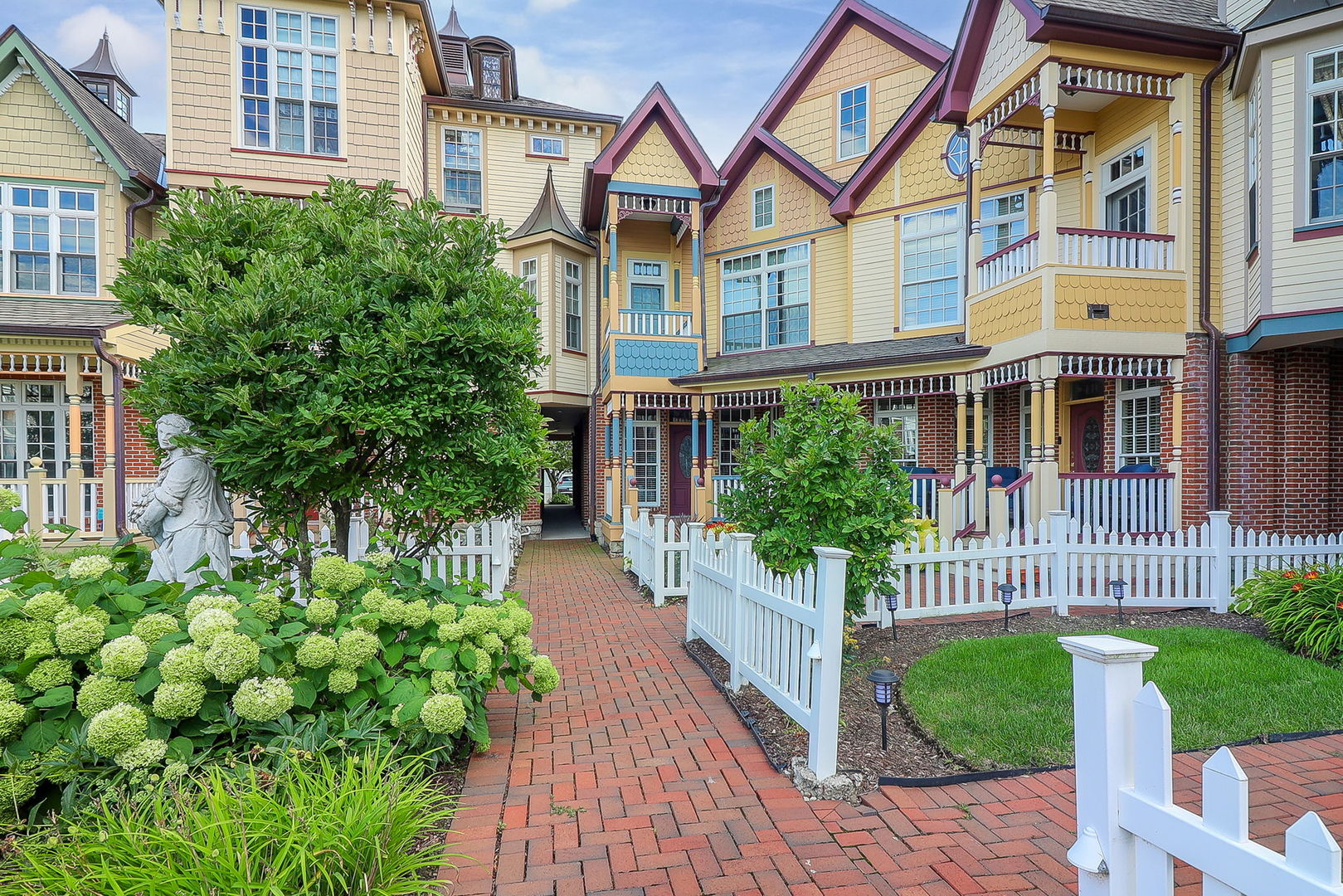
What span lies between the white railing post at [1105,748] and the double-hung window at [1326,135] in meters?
10.5

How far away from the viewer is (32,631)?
138 inches

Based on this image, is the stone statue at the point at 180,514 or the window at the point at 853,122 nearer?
the stone statue at the point at 180,514

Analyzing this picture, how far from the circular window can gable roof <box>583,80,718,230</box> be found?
483 centimetres

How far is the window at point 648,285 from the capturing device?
1742cm

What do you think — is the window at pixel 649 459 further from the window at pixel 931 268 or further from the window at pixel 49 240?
the window at pixel 49 240

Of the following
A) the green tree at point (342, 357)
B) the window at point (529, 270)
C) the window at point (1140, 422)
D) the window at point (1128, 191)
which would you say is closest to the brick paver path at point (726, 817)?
the green tree at point (342, 357)

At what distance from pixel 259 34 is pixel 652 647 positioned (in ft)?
46.1

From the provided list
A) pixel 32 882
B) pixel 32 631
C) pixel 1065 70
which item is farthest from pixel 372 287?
pixel 1065 70

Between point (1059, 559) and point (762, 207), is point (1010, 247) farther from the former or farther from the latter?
point (762, 207)

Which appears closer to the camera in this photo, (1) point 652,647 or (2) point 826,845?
(2) point 826,845

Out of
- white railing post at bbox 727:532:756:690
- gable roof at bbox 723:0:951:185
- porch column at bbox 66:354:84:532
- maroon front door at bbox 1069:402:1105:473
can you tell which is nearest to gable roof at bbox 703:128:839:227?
gable roof at bbox 723:0:951:185

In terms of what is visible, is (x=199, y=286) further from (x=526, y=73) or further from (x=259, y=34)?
(x=526, y=73)

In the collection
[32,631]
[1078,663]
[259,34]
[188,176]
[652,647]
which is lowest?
[652,647]

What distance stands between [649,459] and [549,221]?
6.30 meters
